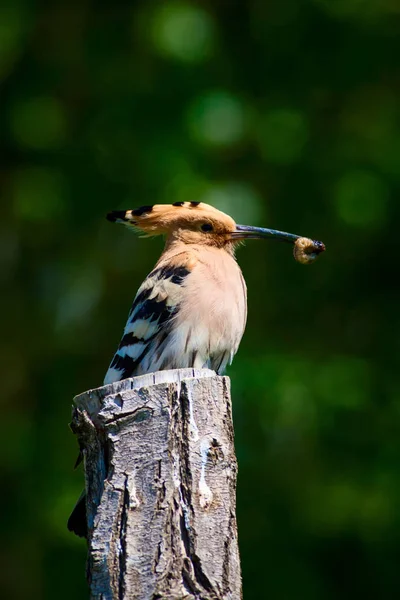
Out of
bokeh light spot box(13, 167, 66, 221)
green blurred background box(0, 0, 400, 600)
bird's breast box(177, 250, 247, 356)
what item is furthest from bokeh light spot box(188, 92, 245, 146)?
bird's breast box(177, 250, 247, 356)

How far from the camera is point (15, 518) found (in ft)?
21.9

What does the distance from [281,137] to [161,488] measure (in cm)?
418

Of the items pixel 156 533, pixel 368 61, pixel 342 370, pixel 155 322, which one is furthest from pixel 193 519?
pixel 368 61

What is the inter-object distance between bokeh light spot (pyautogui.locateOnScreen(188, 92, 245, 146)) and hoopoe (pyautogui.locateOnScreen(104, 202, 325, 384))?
186 centimetres

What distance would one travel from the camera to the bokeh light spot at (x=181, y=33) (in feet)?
20.3

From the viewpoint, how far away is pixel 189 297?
3889 millimetres

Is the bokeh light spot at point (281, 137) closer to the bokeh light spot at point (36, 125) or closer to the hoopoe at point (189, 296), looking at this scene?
the bokeh light spot at point (36, 125)

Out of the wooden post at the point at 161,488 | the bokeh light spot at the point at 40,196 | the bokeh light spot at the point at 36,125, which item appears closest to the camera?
the wooden post at the point at 161,488

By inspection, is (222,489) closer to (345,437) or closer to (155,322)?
(155,322)

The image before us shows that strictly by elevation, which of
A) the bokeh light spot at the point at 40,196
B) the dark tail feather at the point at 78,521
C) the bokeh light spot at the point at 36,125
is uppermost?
the bokeh light spot at the point at 36,125

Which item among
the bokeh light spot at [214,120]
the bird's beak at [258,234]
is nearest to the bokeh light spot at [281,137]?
the bokeh light spot at [214,120]

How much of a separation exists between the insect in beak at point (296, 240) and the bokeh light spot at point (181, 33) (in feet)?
7.46

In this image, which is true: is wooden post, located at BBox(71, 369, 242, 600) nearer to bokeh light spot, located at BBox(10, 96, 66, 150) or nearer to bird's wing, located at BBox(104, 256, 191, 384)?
bird's wing, located at BBox(104, 256, 191, 384)

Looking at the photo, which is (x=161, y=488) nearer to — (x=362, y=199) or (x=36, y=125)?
(x=362, y=199)
